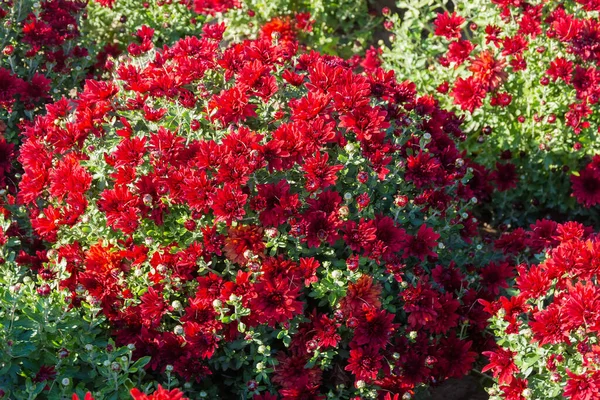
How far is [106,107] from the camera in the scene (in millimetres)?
3137

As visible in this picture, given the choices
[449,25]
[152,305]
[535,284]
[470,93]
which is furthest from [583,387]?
[449,25]

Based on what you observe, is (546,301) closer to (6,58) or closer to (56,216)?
(56,216)

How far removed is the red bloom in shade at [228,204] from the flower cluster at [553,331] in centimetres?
115

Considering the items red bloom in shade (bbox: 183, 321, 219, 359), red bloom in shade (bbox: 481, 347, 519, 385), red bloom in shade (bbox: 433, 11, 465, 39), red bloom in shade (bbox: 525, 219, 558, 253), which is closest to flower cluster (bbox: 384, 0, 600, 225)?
red bloom in shade (bbox: 433, 11, 465, 39)

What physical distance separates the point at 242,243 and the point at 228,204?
21 cm

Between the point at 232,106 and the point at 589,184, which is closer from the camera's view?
the point at 232,106

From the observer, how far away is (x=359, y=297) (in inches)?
110

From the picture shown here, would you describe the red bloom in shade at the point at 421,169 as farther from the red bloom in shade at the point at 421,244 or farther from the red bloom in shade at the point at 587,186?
the red bloom in shade at the point at 587,186

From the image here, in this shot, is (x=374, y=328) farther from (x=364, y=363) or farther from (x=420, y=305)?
(x=420, y=305)

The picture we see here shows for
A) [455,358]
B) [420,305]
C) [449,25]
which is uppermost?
[449,25]

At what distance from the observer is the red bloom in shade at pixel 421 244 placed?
9.73 ft

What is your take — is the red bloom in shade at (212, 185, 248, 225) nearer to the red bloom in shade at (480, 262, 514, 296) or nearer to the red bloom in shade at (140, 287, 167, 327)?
the red bloom in shade at (140, 287, 167, 327)

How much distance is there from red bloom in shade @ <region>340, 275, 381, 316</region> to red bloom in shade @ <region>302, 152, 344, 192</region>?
0.42m

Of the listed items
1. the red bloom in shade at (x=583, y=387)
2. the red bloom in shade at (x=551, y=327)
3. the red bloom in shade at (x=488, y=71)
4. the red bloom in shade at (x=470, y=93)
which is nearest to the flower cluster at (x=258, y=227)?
the red bloom in shade at (x=551, y=327)
